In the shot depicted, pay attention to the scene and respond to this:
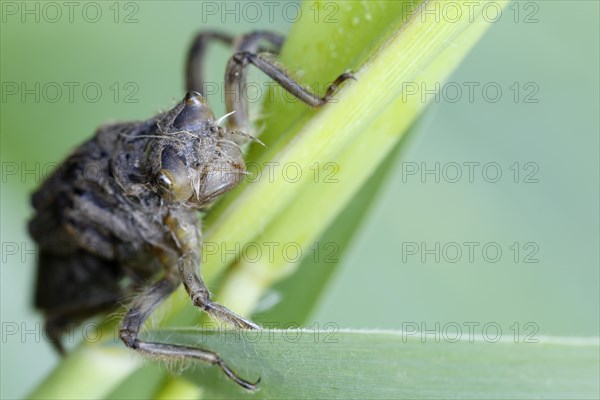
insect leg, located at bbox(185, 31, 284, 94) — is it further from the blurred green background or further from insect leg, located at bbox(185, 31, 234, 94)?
the blurred green background

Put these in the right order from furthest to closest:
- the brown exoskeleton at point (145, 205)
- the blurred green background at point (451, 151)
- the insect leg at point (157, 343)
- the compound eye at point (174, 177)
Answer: the blurred green background at point (451, 151) → the compound eye at point (174, 177) → the brown exoskeleton at point (145, 205) → the insect leg at point (157, 343)

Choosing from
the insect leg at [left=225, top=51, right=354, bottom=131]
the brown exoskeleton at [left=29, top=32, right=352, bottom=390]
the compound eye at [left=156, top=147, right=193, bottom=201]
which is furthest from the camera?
the compound eye at [left=156, top=147, right=193, bottom=201]

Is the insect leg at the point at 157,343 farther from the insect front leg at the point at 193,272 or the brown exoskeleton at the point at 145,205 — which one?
the insect front leg at the point at 193,272

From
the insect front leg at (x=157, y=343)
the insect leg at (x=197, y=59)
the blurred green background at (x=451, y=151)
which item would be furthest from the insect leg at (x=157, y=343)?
the insect leg at (x=197, y=59)

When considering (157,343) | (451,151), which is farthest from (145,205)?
(451,151)

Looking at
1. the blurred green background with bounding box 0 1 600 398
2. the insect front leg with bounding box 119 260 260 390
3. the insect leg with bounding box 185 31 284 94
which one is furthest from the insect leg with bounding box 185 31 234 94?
the insect front leg with bounding box 119 260 260 390

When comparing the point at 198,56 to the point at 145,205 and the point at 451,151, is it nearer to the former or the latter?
the point at 145,205
